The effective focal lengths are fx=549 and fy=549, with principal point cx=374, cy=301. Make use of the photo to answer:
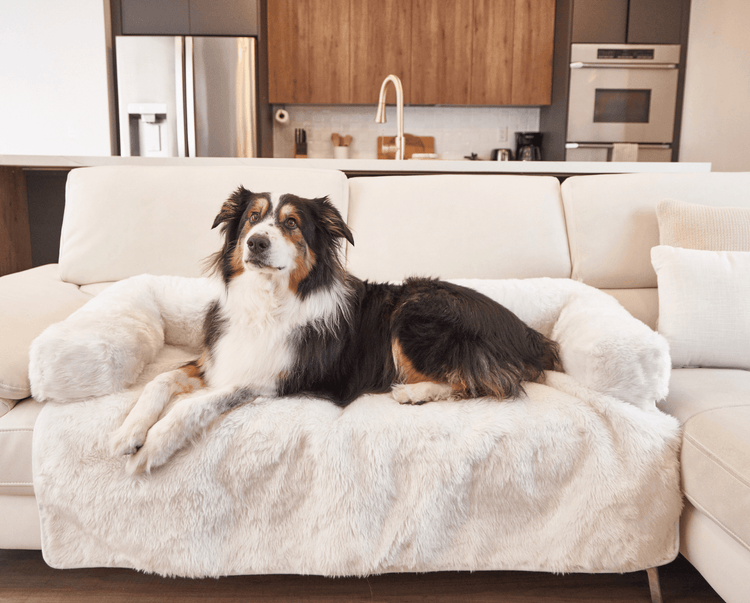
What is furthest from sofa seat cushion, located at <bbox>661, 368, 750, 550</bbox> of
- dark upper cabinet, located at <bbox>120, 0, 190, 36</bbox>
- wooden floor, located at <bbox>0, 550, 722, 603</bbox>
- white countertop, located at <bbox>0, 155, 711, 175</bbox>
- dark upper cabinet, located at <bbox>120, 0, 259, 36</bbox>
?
dark upper cabinet, located at <bbox>120, 0, 190, 36</bbox>

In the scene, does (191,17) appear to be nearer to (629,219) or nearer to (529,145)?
(529,145)

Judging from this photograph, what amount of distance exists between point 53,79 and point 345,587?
5.78 metres

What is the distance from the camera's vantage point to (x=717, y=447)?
47.1 inches

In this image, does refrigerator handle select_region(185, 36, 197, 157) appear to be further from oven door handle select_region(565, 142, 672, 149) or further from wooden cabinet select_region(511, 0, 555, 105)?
oven door handle select_region(565, 142, 672, 149)

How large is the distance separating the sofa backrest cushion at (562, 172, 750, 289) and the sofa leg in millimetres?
1038

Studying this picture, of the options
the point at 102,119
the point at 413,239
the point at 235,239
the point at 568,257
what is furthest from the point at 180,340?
the point at 102,119

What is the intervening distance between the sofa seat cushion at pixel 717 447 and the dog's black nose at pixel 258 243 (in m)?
1.10

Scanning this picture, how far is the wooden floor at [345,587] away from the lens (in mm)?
1370

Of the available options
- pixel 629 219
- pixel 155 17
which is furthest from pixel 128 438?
pixel 155 17

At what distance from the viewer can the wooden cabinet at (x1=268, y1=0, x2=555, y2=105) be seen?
5133mm

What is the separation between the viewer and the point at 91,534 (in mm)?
1252

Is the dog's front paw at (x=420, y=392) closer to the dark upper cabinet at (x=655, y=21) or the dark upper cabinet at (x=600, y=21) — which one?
the dark upper cabinet at (x=600, y=21)

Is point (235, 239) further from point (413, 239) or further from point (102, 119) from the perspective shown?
point (102, 119)

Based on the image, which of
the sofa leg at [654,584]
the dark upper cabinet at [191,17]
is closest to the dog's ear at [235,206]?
the sofa leg at [654,584]
